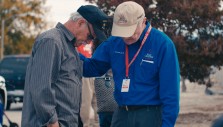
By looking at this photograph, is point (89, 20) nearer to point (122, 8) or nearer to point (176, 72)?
point (122, 8)

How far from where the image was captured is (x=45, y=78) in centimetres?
517

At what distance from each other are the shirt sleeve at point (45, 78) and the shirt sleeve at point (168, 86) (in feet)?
2.97

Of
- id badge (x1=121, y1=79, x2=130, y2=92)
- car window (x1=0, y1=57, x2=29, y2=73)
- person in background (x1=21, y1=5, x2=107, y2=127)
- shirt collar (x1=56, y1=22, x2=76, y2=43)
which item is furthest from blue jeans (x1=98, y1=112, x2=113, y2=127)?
car window (x1=0, y1=57, x2=29, y2=73)

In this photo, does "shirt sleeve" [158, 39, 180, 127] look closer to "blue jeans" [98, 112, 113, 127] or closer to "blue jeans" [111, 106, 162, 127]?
"blue jeans" [111, 106, 162, 127]

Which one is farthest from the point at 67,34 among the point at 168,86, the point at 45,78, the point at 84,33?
the point at 168,86

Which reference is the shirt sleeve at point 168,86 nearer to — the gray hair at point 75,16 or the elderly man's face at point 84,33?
the elderly man's face at point 84,33

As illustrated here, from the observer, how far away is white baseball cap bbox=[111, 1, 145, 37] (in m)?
5.65

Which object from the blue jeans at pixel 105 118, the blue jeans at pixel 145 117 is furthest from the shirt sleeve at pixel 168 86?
the blue jeans at pixel 105 118

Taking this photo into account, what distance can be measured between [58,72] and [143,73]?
786mm

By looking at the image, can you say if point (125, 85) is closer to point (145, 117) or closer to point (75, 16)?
point (145, 117)

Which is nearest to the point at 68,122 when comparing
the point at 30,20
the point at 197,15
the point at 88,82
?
the point at 88,82

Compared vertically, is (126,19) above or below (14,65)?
above

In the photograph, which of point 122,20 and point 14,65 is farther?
Answer: point 14,65

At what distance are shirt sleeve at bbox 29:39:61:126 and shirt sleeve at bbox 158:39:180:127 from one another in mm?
904
